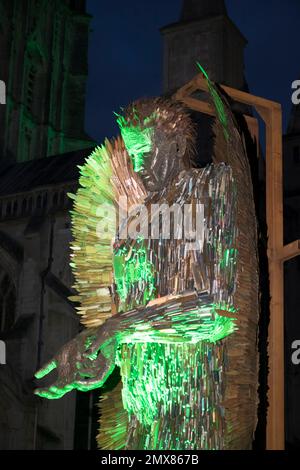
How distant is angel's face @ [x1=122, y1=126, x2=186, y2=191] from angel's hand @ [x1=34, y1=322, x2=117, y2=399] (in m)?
0.54

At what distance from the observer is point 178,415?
2.23m

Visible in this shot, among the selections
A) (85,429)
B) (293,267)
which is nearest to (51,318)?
(85,429)

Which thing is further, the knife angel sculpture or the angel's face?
the angel's face

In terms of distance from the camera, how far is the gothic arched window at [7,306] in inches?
677

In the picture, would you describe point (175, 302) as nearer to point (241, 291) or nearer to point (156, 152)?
point (241, 291)

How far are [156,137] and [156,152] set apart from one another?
0.05 m

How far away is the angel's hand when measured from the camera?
219cm

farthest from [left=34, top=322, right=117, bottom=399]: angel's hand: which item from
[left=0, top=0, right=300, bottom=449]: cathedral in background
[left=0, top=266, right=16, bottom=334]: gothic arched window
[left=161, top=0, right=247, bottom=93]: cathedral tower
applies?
[left=0, top=266, right=16, bottom=334]: gothic arched window

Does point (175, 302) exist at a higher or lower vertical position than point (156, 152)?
lower

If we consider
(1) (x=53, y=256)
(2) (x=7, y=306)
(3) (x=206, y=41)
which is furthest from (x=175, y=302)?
(2) (x=7, y=306)

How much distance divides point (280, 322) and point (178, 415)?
48cm

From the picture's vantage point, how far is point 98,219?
104 inches

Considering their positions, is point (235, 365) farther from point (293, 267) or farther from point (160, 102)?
point (293, 267)

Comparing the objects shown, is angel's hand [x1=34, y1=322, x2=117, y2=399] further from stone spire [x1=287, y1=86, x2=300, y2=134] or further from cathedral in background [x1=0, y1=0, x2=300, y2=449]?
stone spire [x1=287, y1=86, x2=300, y2=134]
